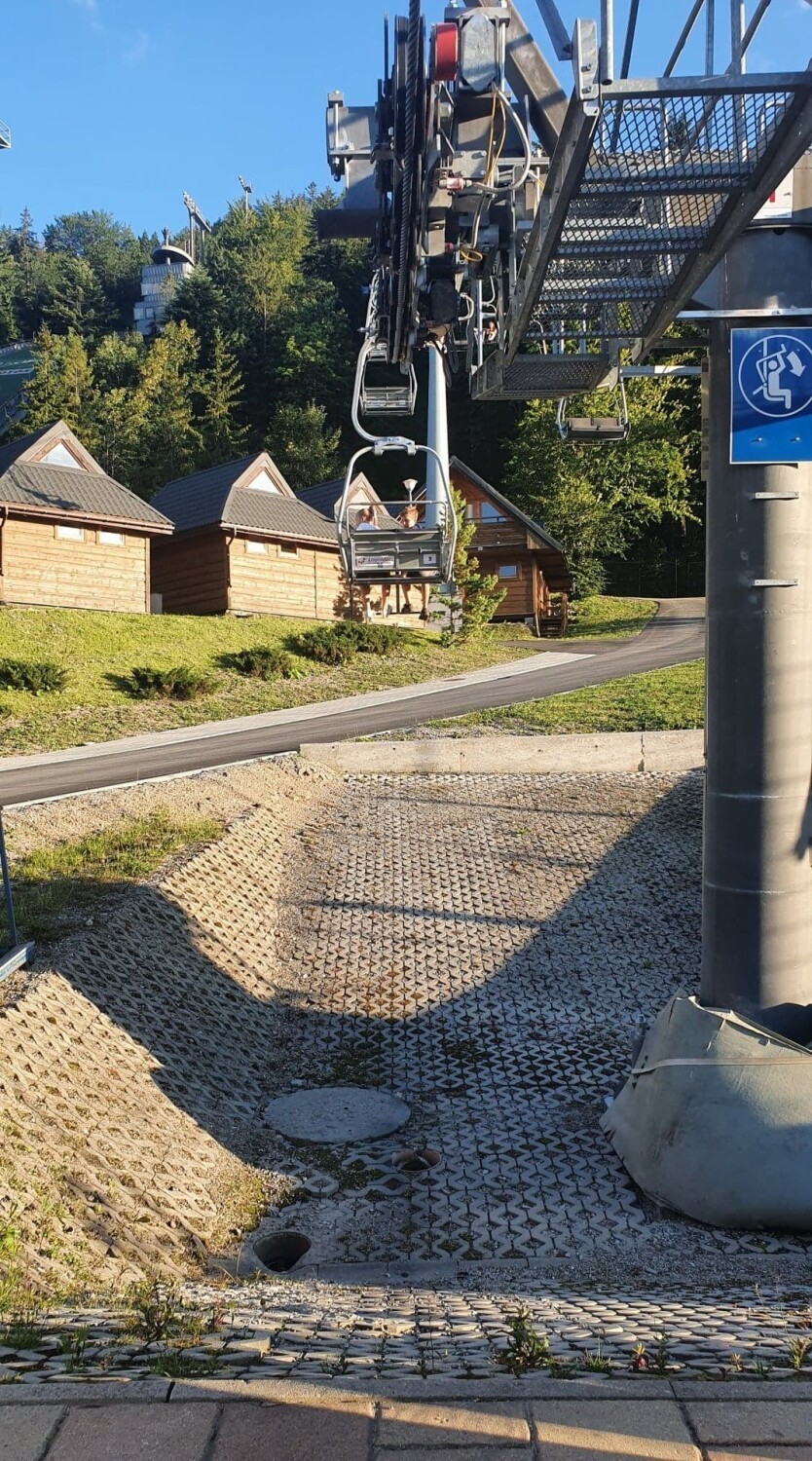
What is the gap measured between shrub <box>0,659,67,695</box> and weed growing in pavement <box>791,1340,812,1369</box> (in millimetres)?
21979

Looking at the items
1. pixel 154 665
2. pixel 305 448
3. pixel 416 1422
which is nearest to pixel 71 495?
pixel 154 665

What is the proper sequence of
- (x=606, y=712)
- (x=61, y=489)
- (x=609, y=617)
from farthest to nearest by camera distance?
(x=609, y=617) < (x=61, y=489) < (x=606, y=712)

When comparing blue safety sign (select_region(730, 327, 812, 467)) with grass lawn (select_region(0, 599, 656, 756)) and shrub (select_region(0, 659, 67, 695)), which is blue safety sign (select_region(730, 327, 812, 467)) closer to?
grass lawn (select_region(0, 599, 656, 756))

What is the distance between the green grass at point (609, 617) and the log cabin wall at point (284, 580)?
1062cm

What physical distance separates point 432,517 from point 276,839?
5603mm

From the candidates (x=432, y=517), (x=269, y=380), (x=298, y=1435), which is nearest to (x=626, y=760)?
(x=432, y=517)

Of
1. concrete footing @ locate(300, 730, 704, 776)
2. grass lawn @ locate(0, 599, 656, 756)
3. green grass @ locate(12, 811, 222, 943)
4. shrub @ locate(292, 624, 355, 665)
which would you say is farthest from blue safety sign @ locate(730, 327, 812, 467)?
shrub @ locate(292, 624, 355, 665)

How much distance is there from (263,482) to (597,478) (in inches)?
809

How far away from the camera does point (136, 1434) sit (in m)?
3.17

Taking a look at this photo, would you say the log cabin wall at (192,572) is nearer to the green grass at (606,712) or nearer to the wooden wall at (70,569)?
the wooden wall at (70,569)

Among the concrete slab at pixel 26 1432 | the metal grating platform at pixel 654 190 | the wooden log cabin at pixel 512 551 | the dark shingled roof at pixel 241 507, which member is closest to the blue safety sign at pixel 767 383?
the metal grating platform at pixel 654 190

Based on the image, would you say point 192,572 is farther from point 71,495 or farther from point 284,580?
point 71,495

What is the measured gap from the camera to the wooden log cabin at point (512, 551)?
44.0 metres

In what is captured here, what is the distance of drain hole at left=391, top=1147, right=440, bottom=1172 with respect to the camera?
789 cm
